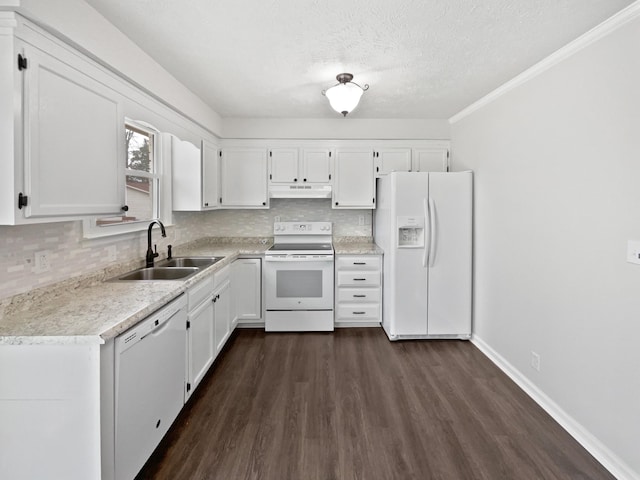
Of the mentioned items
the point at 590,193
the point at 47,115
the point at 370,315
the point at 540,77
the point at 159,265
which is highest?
the point at 540,77

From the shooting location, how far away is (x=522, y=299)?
8.52ft

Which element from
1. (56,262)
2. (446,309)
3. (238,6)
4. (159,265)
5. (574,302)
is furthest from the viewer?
(446,309)

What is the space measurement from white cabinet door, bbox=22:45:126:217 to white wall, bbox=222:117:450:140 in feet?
6.97

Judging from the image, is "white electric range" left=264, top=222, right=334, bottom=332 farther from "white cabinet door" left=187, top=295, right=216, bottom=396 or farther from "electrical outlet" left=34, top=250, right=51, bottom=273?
"electrical outlet" left=34, top=250, right=51, bottom=273

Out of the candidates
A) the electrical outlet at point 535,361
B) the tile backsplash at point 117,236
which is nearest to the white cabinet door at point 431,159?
the tile backsplash at point 117,236

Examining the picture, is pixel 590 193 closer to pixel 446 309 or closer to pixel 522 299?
pixel 522 299

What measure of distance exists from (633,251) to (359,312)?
250 cm

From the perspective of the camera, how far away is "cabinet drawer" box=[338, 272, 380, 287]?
371 centimetres

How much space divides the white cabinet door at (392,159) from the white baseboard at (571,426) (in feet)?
7.55

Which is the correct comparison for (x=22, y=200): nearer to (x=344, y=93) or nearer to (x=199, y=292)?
(x=199, y=292)

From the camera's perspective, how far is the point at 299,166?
13.2ft

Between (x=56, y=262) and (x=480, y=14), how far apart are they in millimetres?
2755

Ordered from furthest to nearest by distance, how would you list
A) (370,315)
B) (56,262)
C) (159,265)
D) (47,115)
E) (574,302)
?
(370,315), (159,265), (574,302), (56,262), (47,115)

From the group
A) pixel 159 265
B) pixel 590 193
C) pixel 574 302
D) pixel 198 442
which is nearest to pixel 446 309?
pixel 574 302
